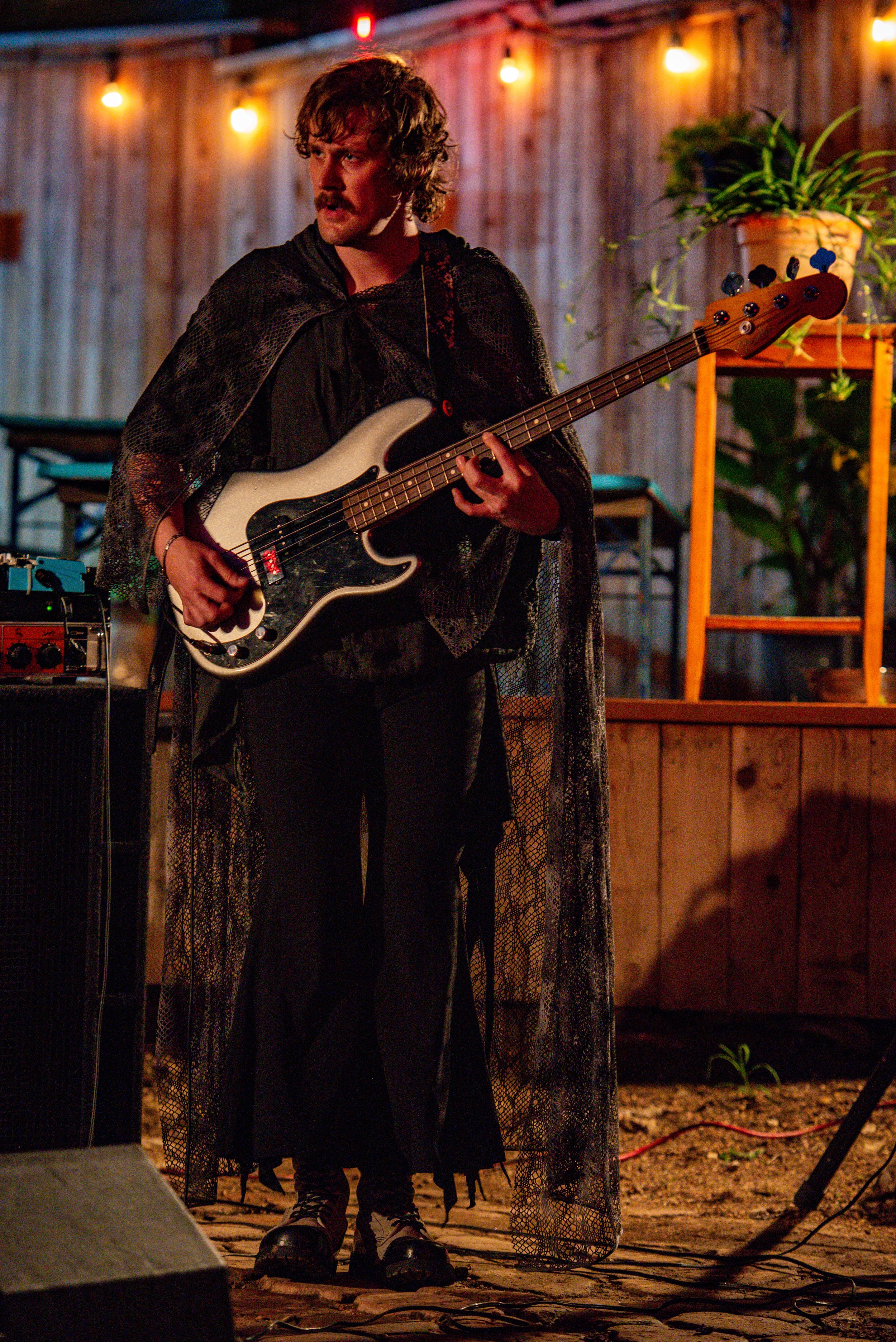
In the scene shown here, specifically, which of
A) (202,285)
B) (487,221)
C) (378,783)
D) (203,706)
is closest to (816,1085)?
(378,783)

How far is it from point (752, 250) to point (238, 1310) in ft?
7.67

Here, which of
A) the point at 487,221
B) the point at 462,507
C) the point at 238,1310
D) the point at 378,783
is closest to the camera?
the point at 238,1310

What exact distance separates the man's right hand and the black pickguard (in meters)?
0.03

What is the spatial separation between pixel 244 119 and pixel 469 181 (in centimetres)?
130

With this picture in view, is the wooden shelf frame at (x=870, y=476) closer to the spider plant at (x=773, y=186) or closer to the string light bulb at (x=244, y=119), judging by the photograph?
the spider plant at (x=773, y=186)

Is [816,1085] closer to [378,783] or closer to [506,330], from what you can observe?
[378,783]

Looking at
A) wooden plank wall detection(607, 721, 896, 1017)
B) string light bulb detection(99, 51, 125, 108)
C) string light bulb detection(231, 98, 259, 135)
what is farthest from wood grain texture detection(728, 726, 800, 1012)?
string light bulb detection(99, 51, 125, 108)

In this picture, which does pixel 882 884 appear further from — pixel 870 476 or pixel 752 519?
pixel 752 519

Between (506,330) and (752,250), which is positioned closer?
(506,330)

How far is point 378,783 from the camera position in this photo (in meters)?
1.79

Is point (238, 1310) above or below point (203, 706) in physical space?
below

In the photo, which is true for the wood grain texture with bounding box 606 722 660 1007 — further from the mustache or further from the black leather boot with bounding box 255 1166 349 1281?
the mustache

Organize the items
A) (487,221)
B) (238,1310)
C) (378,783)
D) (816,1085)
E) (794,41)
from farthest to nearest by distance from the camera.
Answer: (487,221) → (794,41) → (816,1085) → (378,783) → (238,1310)

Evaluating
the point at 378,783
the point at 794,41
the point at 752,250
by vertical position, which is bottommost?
the point at 378,783
